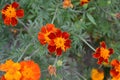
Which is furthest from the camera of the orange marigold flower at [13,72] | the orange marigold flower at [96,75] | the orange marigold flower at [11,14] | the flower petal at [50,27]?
the orange marigold flower at [96,75]

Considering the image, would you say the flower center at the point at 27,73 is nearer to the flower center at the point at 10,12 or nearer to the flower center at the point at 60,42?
the flower center at the point at 60,42

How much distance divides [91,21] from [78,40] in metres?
0.22

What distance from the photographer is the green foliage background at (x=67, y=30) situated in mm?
2127

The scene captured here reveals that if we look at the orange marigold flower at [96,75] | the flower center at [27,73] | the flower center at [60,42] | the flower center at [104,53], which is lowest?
the orange marigold flower at [96,75]

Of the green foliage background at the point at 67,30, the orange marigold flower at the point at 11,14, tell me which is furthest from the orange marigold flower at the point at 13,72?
the orange marigold flower at the point at 11,14

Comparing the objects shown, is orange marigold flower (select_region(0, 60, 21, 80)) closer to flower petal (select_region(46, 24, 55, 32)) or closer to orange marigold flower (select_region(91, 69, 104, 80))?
flower petal (select_region(46, 24, 55, 32))

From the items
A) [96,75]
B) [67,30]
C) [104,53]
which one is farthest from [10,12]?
[96,75]

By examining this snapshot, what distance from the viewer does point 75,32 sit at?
2.14m

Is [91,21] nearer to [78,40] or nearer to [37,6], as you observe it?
[78,40]

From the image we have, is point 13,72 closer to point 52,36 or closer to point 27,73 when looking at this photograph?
point 27,73

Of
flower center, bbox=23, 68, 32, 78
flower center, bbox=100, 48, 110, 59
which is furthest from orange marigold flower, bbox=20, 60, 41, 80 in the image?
flower center, bbox=100, 48, 110, 59

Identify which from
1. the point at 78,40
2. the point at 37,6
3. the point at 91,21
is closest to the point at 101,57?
the point at 78,40

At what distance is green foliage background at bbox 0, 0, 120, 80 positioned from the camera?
213cm

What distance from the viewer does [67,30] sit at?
84.7 inches
